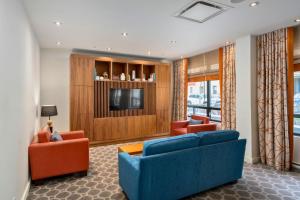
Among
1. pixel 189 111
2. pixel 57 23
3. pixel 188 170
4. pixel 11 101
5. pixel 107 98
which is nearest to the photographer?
pixel 11 101

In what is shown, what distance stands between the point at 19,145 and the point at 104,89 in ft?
11.0

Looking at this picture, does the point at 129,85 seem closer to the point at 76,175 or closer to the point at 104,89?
the point at 104,89

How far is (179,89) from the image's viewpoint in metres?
6.71

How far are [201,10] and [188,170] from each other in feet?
7.75

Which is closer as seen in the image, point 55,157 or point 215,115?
point 55,157

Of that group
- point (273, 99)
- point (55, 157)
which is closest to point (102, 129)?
point (55, 157)

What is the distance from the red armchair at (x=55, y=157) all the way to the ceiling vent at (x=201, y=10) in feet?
9.02

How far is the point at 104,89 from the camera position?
18.4 feet

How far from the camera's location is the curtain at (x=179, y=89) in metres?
6.50

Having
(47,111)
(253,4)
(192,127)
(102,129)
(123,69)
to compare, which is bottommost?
(102,129)

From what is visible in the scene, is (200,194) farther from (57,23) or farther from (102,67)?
(102,67)

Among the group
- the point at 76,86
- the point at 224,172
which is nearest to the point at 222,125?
the point at 224,172

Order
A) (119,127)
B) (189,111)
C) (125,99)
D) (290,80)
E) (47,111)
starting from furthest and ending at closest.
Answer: (189,111) < (125,99) < (119,127) < (47,111) < (290,80)

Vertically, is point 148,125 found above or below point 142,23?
below
